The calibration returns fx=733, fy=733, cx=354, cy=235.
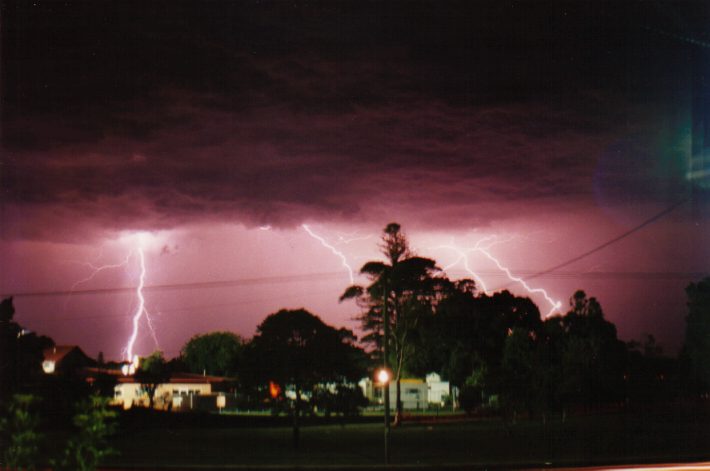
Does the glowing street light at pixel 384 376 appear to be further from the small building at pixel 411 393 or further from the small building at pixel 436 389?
the small building at pixel 436 389

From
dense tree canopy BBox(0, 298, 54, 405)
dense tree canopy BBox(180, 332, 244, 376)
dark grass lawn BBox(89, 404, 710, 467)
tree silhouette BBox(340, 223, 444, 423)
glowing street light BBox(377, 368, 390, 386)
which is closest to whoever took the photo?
dense tree canopy BBox(0, 298, 54, 405)

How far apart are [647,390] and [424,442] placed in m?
40.4

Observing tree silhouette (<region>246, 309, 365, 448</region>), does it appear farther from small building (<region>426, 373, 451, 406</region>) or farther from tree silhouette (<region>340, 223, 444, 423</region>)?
small building (<region>426, 373, 451, 406</region>)

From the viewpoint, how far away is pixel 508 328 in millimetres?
67250

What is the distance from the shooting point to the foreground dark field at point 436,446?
83.5 feet

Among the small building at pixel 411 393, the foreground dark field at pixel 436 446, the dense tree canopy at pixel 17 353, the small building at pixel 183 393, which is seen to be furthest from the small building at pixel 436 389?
the dense tree canopy at pixel 17 353

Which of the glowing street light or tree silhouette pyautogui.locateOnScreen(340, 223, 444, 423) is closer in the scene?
the glowing street light

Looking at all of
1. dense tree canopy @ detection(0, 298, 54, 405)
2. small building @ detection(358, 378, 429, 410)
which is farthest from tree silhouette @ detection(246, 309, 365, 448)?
small building @ detection(358, 378, 429, 410)

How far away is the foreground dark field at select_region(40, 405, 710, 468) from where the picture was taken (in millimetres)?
25453

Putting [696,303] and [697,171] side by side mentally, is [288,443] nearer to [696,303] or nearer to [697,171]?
[697,171]

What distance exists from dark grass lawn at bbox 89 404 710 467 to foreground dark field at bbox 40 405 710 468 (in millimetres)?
33

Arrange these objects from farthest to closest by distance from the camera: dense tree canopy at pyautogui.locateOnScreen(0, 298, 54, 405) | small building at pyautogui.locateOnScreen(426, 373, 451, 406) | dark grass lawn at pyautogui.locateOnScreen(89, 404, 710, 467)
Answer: small building at pyautogui.locateOnScreen(426, 373, 451, 406), dark grass lawn at pyautogui.locateOnScreen(89, 404, 710, 467), dense tree canopy at pyautogui.locateOnScreen(0, 298, 54, 405)

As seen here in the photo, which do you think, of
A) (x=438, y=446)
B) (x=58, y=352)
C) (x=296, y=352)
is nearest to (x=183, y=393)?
(x=58, y=352)

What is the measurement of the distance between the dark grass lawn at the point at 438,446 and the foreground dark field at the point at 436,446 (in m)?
0.03
